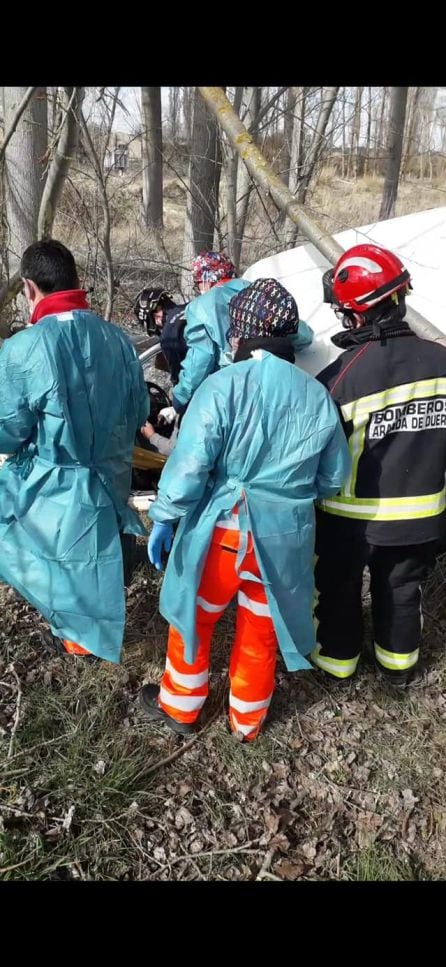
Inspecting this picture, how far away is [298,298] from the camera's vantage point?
3.78m

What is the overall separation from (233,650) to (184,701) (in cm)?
32

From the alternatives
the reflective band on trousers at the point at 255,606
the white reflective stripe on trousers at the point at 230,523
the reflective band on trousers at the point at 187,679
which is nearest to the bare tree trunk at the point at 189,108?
the white reflective stripe on trousers at the point at 230,523

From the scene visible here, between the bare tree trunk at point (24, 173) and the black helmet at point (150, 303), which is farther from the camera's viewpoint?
the bare tree trunk at point (24, 173)

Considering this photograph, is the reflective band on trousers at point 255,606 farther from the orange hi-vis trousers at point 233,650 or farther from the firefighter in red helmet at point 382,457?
the firefighter in red helmet at point 382,457

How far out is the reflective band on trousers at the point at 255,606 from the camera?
99.9 inches

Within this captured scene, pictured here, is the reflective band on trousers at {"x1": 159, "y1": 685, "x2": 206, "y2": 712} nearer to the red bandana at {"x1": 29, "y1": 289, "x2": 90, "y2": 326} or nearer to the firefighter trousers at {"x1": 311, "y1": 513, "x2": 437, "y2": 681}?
the firefighter trousers at {"x1": 311, "y1": 513, "x2": 437, "y2": 681}

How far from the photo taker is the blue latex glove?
261 centimetres

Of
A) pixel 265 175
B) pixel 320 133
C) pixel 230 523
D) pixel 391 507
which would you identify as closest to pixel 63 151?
pixel 265 175

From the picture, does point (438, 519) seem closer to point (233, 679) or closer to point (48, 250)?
point (233, 679)

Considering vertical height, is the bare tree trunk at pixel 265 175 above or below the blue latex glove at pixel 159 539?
above

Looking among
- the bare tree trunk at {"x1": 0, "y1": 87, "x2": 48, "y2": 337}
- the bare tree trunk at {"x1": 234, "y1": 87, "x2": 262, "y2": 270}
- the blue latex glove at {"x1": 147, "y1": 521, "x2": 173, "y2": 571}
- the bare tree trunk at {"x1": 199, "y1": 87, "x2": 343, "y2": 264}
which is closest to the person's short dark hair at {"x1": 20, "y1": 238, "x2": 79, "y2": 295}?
the blue latex glove at {"x1": 147, "y1": 521, "x2": 173, "y2": 571}

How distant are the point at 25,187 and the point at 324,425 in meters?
4.21

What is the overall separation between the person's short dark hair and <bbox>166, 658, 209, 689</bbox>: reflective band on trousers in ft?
5.31
